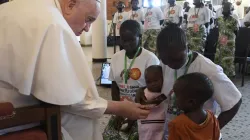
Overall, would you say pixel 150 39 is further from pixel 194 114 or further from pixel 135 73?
pixel 194 114

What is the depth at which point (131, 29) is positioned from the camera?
215 cm

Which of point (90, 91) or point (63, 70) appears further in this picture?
point (90, 91)

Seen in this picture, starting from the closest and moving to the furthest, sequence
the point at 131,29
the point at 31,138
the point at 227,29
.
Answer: the point at 31,138, the point at 131,29, the point at 227,29

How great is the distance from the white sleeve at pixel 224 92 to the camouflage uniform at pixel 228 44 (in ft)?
13.8

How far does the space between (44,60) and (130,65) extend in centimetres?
112

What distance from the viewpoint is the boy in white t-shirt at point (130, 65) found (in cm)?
208

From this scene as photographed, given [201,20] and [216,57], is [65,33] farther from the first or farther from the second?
[201,20]

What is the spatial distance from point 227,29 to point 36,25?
497 centimetres

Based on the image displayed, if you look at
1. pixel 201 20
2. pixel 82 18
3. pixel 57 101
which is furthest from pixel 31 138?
pixel 201 20

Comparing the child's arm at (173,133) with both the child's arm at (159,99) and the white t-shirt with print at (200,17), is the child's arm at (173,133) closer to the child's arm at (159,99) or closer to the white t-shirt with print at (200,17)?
the child's arm at (159,99)

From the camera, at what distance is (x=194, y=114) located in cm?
135

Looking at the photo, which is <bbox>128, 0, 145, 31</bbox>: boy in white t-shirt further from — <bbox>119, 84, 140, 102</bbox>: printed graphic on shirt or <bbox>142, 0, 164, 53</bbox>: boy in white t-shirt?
<bbox>119, 84, 140, 102</bbox>: printed graphic on shirt

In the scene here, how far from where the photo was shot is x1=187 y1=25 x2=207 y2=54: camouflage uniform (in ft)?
20.5

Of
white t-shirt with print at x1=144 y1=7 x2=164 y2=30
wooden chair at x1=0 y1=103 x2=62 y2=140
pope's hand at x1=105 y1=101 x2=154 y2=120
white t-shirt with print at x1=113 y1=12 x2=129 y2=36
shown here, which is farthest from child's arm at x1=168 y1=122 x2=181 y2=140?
white t-shirt with print at x1=113 y1=12 x2=129 y2=36
